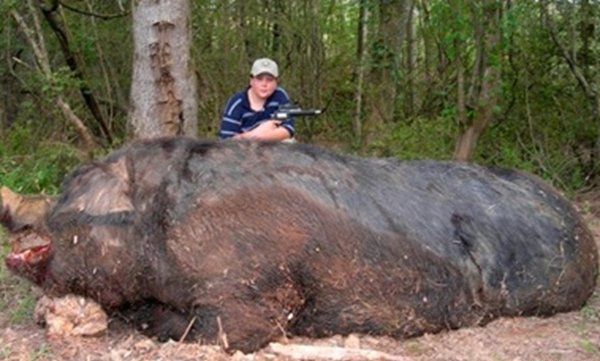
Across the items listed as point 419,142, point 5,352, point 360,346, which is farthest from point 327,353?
point 419,142

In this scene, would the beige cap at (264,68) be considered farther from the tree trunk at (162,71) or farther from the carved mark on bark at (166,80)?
the carved mark on bark at (166,80)

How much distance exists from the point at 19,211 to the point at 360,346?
1760mm

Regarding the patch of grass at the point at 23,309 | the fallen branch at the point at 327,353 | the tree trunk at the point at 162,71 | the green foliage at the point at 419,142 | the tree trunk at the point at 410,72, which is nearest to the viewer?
the fallen branch at the point at 327,353

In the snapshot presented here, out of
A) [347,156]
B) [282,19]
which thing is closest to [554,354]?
[347,156]

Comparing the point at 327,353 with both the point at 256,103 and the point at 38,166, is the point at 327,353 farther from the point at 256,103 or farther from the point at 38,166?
the point at 38,166

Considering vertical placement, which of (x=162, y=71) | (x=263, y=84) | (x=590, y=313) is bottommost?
(x=590, y=313)

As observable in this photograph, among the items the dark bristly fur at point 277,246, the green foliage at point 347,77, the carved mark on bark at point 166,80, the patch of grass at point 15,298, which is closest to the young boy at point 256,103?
the carved mark on bark at point 166,80

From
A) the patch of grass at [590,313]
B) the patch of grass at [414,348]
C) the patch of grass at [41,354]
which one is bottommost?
the patch of grass at [590,313]

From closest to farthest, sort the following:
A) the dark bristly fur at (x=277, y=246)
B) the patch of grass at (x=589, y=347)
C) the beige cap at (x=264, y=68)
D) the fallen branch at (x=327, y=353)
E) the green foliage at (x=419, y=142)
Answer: the fallen branch at (x=327, y=353) < the dark bristly fur at (x=277, y=246) < the patch of grass at (x=589, y=347) < the beige cap at (x=264, y=68) < the green foliage at (x=419, y=142)

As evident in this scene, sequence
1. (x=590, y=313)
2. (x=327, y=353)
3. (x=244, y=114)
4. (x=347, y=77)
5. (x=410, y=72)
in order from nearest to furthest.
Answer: (x=327, y=353) → (x=590, y=313) → (x=244, y=114) → (x=410, y=72) → (x=347, y=77)

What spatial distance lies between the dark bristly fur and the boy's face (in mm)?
2040

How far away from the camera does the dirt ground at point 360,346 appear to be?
3.76m

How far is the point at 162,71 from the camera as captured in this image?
5.82 meters

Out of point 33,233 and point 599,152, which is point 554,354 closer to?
point 33,233
